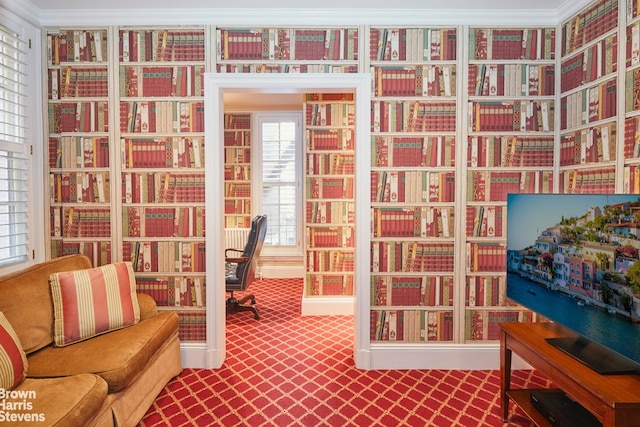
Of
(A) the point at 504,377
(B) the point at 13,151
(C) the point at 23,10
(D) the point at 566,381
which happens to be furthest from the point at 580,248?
(C) the point at 23,10

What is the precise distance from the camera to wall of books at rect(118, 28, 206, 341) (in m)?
2.81

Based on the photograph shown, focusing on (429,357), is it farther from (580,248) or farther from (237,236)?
(237,236)

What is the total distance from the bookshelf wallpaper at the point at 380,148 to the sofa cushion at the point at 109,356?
60 centimetres

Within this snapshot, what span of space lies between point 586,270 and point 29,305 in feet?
9.90

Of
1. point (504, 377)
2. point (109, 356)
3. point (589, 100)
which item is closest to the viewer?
point (109, 356)

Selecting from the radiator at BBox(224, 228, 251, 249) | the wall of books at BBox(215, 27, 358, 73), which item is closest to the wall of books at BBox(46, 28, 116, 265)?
the wall of books at BBox(215, 27, 358, 73)

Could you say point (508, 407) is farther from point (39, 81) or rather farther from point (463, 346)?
point (39, 81)

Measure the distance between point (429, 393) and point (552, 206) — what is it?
147 cm

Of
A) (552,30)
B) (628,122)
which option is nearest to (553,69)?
(552,30)

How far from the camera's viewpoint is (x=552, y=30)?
9.10ft

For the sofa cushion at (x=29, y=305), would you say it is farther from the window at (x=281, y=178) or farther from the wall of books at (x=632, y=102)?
the window at (x=281, y=178)

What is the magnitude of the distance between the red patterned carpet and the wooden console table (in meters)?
0.32

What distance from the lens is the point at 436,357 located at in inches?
113

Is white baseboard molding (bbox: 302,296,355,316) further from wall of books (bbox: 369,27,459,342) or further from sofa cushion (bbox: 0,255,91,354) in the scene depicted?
sofa cushion (bbox: 0,255,91,354)
